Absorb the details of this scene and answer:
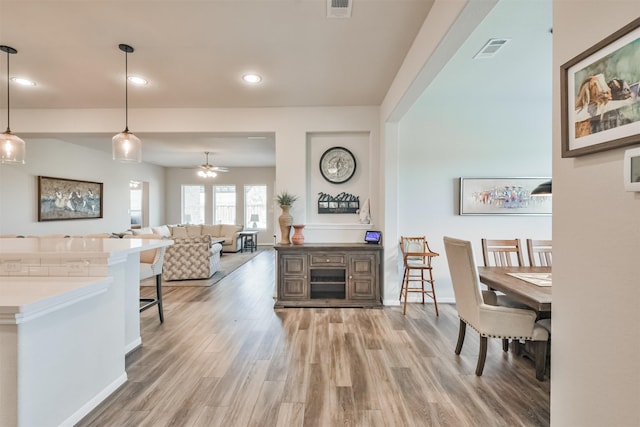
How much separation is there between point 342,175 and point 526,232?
267 cm

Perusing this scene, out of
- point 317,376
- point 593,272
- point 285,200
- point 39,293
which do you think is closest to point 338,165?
point 285,200

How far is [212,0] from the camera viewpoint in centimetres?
204

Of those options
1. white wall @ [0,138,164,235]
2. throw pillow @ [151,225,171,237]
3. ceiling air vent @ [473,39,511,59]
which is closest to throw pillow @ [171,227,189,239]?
throw pillow @ [151,225,171,237]

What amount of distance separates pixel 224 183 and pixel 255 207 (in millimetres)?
1363

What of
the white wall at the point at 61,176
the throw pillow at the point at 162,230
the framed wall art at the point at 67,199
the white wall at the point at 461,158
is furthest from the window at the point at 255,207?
the white wall at the point at 461,158

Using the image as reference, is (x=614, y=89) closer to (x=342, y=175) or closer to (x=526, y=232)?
(x=342, y=175)

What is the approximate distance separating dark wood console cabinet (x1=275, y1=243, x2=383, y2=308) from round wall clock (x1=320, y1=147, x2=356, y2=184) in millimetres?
1095

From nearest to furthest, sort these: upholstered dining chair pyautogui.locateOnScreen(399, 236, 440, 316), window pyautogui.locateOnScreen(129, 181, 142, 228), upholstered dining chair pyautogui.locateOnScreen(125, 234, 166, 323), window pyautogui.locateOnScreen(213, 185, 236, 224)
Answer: upholstered dining chair pyautogui.locateOnScreen(125, 234, 166, 323)
upholstered dining chair pyautogui.locateOnScreen(399, 236, 440, 316)
window pyautogui.locateOnScreen(129, 181, 142, 228)
window pyautogui.locateOnScreen(213, 185, 236, 224)

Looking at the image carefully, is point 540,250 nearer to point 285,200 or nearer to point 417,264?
point 417,264

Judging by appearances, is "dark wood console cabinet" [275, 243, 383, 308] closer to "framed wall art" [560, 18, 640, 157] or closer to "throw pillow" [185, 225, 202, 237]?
"framed wall art" [560, 18, 640, 157]

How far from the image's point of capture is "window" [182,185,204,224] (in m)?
10.4

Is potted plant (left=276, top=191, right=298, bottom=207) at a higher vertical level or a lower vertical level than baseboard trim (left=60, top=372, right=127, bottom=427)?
higher

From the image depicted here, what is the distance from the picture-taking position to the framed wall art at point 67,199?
555 cm

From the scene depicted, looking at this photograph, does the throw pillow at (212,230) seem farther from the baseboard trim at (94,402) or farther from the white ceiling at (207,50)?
the baseboard trim at (94,402)
